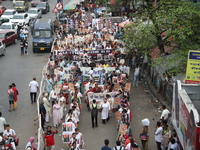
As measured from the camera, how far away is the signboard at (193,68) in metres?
13.2

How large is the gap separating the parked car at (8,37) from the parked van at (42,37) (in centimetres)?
287

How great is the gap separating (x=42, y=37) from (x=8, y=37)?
3814 mm

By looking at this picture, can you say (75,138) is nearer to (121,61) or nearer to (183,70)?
(183,70)

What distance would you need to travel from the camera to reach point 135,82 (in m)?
23.6

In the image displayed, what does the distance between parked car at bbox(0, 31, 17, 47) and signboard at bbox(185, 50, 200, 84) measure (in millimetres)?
23278

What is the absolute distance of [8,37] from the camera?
35.1 metres

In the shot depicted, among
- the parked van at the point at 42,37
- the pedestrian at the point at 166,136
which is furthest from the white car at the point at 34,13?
the pedestrian at the point at 166,136

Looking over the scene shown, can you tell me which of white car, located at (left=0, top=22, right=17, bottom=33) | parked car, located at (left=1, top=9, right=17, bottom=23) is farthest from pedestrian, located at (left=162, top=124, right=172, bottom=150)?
parked car, located at (left=1, top=9, right=17, bottom=23)

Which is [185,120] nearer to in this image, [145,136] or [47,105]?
[145,136]

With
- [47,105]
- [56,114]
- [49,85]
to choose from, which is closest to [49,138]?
[56,114]

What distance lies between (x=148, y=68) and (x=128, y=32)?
270 cm

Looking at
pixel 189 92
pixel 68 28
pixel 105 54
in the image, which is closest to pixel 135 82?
pixel 105 54

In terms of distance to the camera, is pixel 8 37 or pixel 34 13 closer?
pixel 8 37

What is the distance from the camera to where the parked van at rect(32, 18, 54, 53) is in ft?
106
